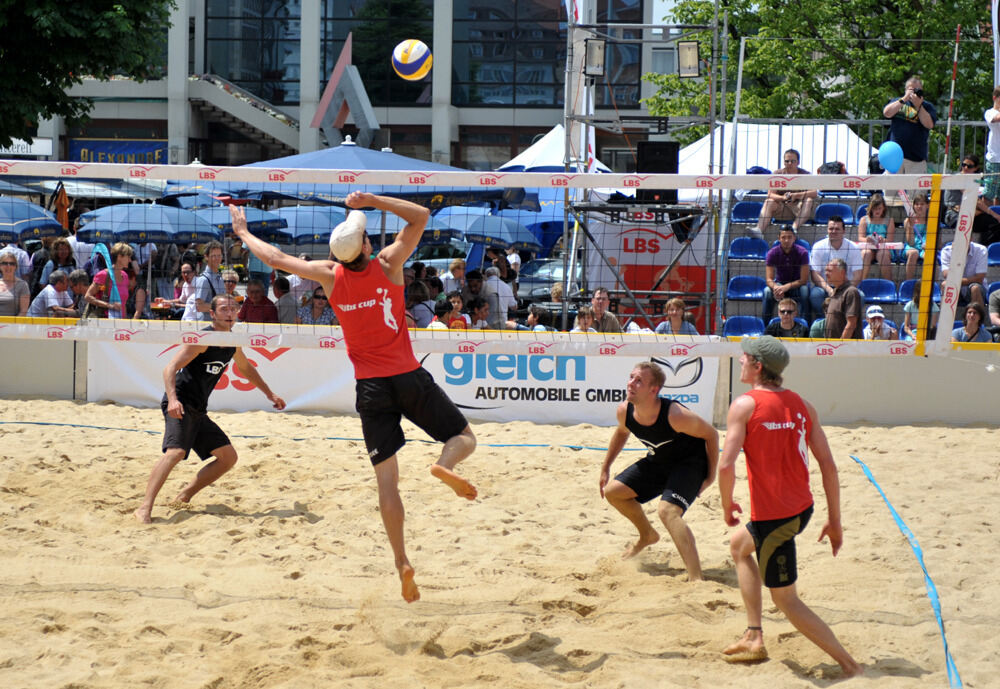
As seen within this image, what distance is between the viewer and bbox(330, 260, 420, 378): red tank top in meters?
4.63

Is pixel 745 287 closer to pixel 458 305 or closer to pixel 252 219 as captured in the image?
pixel 458 305

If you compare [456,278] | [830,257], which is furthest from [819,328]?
[456,278]

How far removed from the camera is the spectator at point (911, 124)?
10.7 m

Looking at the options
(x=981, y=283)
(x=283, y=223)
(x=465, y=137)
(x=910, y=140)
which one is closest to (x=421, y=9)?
(x=465, y=137)

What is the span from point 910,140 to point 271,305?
6.67 metres

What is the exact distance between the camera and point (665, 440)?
5.53 m

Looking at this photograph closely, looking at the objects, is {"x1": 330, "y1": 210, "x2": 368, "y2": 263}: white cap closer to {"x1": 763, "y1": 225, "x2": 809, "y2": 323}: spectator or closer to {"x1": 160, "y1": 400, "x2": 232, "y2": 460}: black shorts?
{"x1": 160, "y1": 400, "x2": 232, "y2": 460}: black shorts

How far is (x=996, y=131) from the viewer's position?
430 inches

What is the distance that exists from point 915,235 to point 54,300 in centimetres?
800

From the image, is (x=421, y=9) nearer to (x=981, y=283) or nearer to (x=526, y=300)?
(x=526, y=300)

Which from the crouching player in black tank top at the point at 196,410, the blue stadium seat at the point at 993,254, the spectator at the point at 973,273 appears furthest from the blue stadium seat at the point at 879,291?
the crouching player in black tank top at the point at 196,410

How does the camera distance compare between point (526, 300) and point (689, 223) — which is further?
point (526, 300)

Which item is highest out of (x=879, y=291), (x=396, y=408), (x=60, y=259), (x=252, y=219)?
(x=252, y=219)

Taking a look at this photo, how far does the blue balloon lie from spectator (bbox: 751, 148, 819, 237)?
0.71 metres
